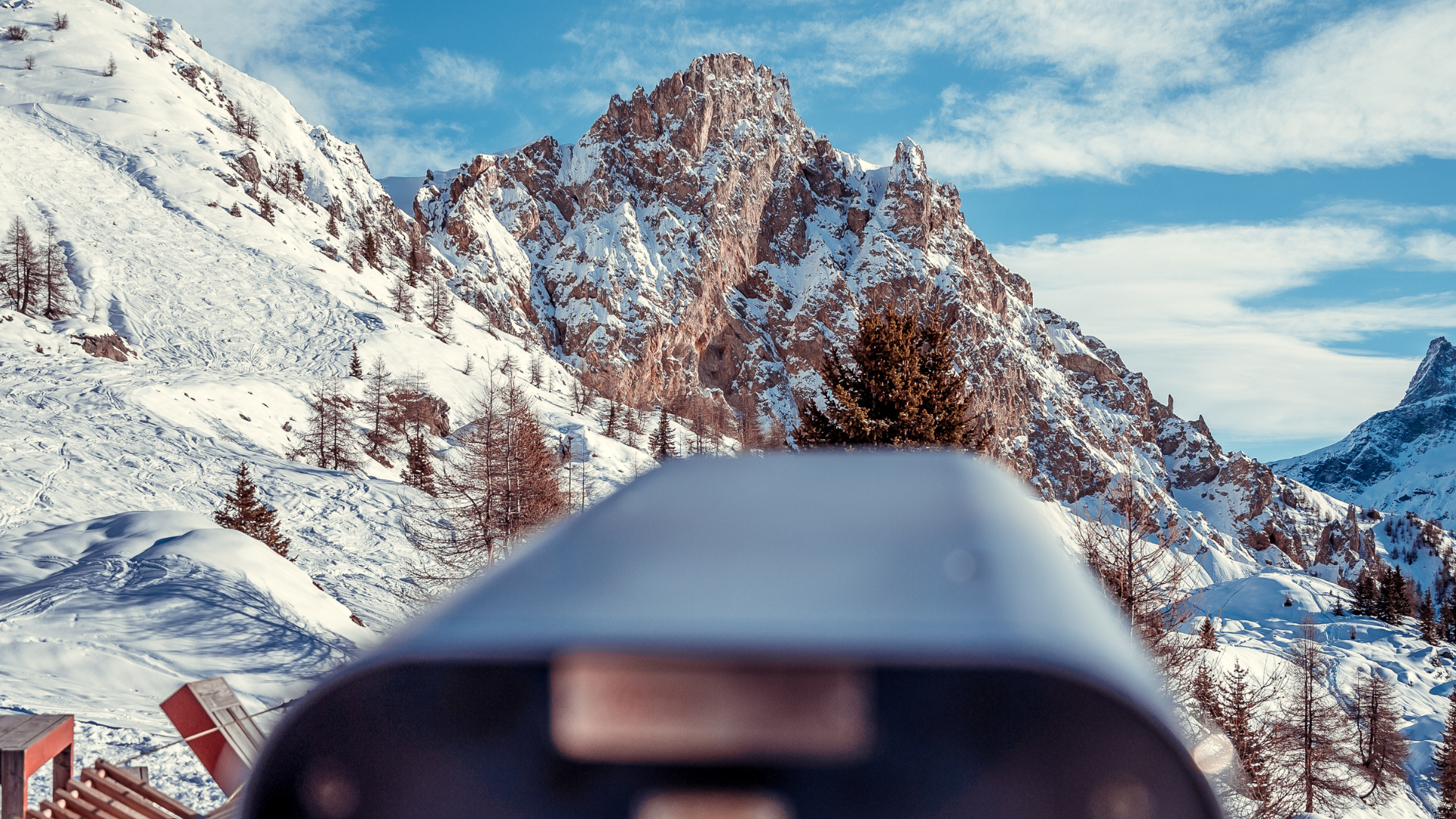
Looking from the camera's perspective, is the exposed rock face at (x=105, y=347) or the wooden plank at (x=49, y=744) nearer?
the wooden plank at (x=49, y=744)

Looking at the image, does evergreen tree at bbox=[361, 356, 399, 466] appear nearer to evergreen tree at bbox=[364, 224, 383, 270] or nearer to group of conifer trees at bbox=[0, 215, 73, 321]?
group of conifer trees at bbox=[0, 215, 73, 321]

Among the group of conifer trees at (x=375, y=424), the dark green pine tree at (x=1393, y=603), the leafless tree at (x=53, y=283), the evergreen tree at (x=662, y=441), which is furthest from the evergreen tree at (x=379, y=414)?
the dark green pine tree at (x=1393, y=603)

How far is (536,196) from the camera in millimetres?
160125

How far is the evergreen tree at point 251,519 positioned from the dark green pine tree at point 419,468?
395 inches

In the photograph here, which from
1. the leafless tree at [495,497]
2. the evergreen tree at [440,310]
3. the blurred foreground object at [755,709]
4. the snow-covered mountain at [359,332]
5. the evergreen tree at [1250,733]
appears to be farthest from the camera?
the evergreen tree at [440,310]

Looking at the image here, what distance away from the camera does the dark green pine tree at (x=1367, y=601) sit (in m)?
118

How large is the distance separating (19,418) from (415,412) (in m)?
26.0

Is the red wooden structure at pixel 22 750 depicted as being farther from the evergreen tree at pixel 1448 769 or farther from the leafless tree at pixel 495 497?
the evergreen tree at pixel 1448 769

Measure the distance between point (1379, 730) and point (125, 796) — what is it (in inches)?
3396

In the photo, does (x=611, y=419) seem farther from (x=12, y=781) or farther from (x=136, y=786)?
(x=12, y=781)

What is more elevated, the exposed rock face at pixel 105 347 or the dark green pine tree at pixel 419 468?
the exposed rock face at pixel 105 347

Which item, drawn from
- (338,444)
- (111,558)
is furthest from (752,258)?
(111,558)

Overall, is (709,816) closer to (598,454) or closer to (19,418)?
(19,418)

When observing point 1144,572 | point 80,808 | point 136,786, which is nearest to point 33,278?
point 136,786
